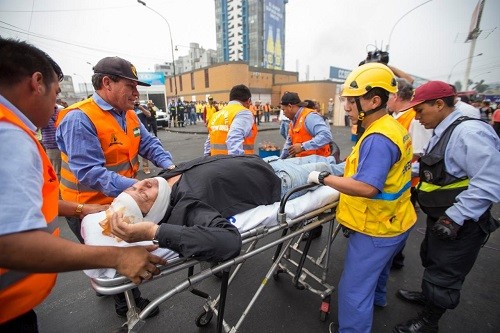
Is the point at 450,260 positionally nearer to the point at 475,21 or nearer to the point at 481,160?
the point at 481,160

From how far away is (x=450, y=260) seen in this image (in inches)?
72.7

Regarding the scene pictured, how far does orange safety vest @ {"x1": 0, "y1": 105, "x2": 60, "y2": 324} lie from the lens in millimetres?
924

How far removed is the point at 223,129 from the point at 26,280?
8.50 ft

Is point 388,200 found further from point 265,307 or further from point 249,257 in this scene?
point 265,307

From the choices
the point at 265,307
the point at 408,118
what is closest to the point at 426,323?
the point at 265,307

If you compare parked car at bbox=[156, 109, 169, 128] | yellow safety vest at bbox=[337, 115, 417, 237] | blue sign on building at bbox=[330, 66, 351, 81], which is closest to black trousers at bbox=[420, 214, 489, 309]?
yellow safety vest at bbox=[337, 115, 417, 237]

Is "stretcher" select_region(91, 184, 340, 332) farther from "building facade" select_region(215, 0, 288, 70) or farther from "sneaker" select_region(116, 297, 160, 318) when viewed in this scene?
"building facade" select_region(215, 0, 288, 70)

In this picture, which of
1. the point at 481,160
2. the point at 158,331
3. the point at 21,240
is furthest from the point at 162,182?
the point at 481,160

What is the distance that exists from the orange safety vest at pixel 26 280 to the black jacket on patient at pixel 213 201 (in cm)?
50

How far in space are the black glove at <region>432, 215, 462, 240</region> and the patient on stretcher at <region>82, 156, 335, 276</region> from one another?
0.80 meters

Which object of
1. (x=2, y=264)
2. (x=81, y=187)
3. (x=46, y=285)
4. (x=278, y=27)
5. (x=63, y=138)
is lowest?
(x=46, y=285)

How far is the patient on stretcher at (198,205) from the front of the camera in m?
1.28

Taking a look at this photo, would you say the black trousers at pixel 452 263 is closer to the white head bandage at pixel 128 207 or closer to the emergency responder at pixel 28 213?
the emergency responder at pixel 28 213

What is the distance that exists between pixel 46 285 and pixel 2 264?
17.7 inches
